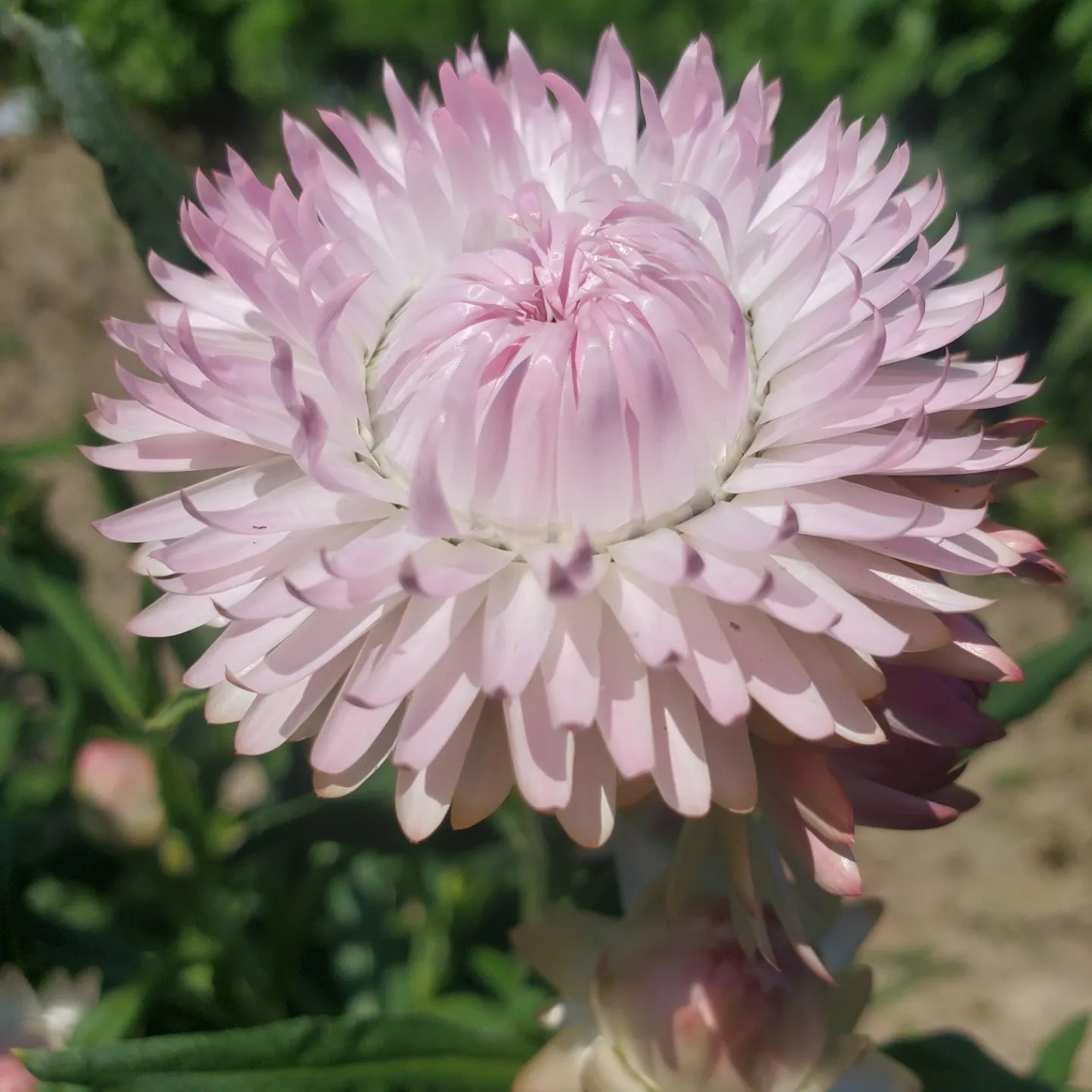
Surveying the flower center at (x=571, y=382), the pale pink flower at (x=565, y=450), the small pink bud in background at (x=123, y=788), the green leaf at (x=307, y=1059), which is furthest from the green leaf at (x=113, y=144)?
the green leaf at (x=307, y=1059)

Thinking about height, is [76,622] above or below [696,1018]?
above

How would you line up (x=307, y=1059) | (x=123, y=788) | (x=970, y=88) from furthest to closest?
(x=970, y=88), (x=123, y=788), (x=307, y=1059)

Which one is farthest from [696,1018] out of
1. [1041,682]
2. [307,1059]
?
[1041,682]

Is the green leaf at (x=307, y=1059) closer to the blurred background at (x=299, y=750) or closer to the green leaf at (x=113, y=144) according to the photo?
the blurred background at (x=299, y=750)

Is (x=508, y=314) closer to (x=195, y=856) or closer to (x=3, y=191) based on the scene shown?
(x=195, y=856)

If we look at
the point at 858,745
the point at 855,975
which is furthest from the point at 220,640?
the point at 855,975

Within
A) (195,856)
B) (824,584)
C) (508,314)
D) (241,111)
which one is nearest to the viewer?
(824,584)

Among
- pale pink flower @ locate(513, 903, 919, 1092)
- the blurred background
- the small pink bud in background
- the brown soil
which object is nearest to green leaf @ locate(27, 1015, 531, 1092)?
pale pink flower @ locate(513, 903, 919, 1092)

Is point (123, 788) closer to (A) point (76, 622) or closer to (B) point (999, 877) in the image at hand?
(A) point (76, 622)
